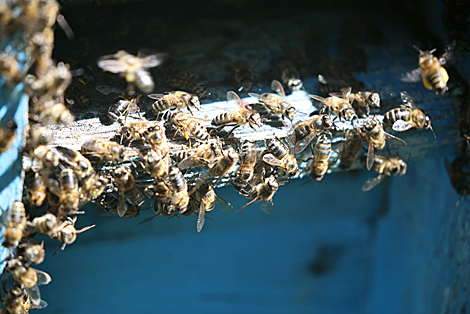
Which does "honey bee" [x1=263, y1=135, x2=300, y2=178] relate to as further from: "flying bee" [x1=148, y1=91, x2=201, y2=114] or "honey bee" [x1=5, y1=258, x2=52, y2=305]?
"honey bee" [x1=5, y1=258, x2=52, y2=305]

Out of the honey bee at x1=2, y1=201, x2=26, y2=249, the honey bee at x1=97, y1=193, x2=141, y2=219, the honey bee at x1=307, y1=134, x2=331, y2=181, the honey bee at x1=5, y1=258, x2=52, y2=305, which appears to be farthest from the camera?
the honey bee at x1=307, y1=134, x2=331, y2=181

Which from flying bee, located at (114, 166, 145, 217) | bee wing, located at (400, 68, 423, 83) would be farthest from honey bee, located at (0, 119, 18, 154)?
bee wing, located at (400, 68, 423, 83)

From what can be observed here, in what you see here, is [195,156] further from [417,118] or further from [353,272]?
[353,272]

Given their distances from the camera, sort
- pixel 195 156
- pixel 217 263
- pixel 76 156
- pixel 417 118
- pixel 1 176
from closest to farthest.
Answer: pixel 1 176, pixel 76 156, pixel 195 156, pixel 417 118, pixel 217 263

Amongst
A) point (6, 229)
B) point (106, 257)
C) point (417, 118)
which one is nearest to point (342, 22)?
point (417, 118)

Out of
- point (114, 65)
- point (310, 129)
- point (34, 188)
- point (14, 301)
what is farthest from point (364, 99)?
point (14, 301)

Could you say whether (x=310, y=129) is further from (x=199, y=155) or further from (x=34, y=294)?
(x=34, y=294)
